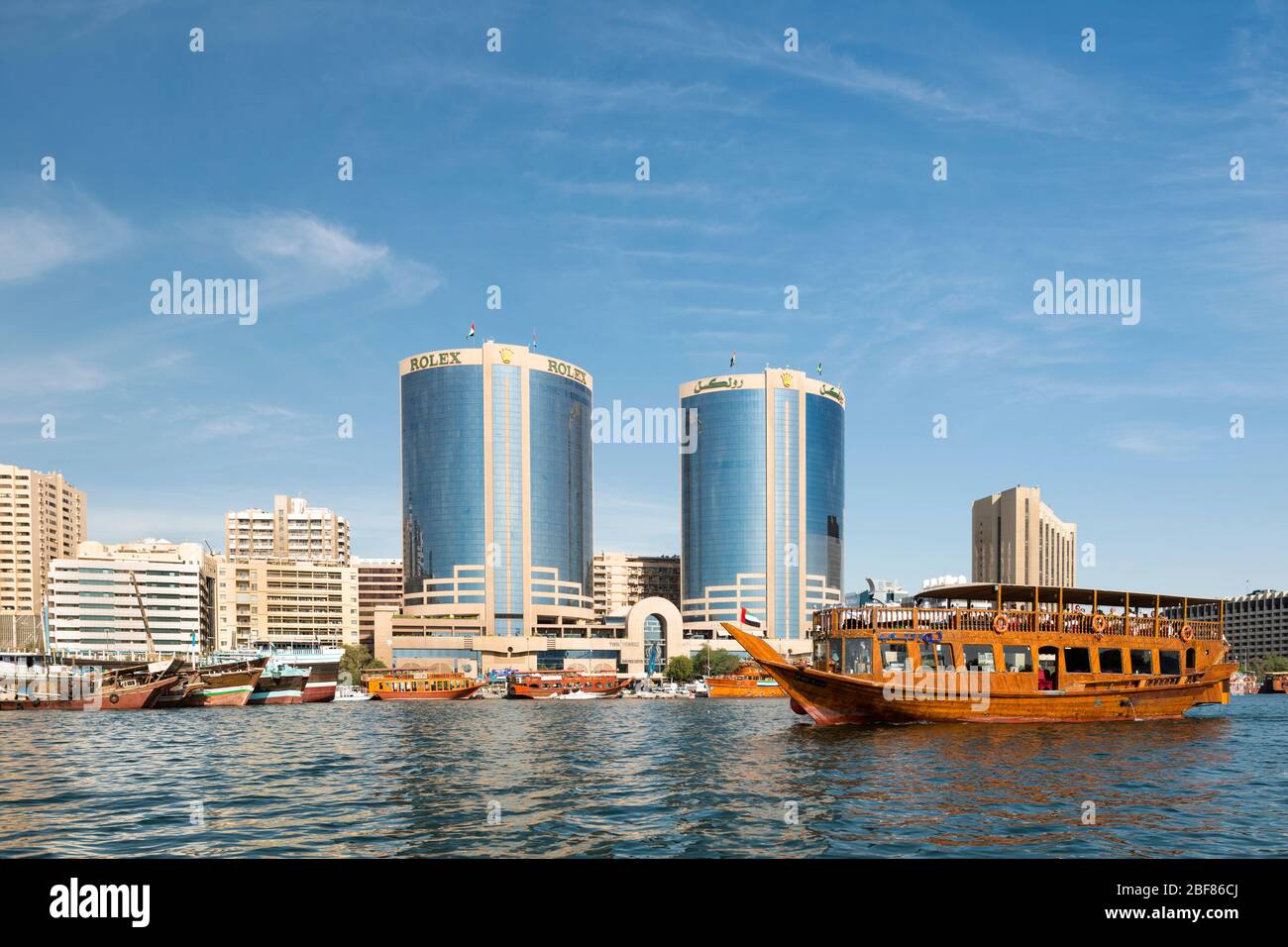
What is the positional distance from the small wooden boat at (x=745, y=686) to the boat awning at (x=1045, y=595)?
314ft

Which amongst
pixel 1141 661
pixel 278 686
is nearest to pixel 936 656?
pixel 1141 661

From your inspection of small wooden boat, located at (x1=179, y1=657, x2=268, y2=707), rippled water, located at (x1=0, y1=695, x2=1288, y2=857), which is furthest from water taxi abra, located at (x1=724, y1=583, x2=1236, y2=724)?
small wooden boat, located at (x1=179, y1=657, x2=268, y2=707)

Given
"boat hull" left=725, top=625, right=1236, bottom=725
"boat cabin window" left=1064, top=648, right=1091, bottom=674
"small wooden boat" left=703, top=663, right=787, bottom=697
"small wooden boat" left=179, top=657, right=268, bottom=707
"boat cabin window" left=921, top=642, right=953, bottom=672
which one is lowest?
"small wooden boat" left=703, top=663, right=787, bottom=697

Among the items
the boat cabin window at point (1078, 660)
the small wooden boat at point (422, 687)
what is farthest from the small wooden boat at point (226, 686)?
the boat cabin window at point (1078, 660)

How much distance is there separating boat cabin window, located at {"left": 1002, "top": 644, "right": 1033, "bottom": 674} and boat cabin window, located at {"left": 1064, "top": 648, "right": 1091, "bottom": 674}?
3.35 meters

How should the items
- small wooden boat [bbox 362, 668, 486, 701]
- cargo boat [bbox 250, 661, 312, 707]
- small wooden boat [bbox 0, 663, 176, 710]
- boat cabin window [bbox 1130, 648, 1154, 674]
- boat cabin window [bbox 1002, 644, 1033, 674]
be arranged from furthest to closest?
small wooden boat [bbox 362, 668, 486, 701] < cargo boat [bbox 250, 661, 312, 707] < small wooden boat [bbox 0, 663, 176, 710] < boat cabin window [bbox 1130, 648, 1154, 674] < boat cabin window [bbox 1002, 644, 1033, 674]

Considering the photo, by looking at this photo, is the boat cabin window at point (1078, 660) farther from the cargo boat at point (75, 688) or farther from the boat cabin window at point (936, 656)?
the cargo boat at point (75, 688)

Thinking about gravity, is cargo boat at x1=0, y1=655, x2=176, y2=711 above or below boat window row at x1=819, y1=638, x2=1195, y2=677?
below

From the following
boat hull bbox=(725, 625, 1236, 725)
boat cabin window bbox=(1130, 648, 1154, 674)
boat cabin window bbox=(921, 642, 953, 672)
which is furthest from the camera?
boat cabin window bbox=(1130, 648, 1154, 674)

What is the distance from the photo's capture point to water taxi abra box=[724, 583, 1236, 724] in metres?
56.8

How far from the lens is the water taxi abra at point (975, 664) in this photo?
56750 millimetres

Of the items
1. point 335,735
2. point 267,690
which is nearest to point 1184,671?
point 335,735

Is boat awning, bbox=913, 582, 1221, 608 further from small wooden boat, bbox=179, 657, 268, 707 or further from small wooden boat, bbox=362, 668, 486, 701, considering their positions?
small wooden boat, bbox=362, 668, 486, 701
